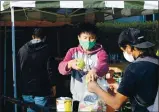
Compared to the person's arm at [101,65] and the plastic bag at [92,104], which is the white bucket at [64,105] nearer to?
the plastic bag at [92,104]

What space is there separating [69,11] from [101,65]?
3.80 metres

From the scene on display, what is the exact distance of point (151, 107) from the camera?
11.3 feet

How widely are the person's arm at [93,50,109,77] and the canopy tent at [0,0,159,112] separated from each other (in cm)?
68

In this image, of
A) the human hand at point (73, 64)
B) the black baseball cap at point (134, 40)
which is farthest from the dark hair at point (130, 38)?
the human hand at point (73, 64)

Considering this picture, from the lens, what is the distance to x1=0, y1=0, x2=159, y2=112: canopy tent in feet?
15.4

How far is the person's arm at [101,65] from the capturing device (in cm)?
421

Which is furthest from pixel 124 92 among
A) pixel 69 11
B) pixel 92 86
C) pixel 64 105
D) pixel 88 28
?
pixel 69 11

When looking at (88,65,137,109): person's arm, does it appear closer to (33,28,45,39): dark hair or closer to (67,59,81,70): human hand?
(67,59,81,70): human hand

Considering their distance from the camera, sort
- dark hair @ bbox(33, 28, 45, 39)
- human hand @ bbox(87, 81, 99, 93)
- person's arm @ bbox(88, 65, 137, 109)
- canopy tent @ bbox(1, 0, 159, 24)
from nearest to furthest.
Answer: person's arm @ bbox(88, 65, 137, 109) → human hand @ bbox(87, 81, 99, 93) → canopy tent @ bbox(1, 0, 159, 24) → dark hair @ bbox(33, 28, 45, 39)

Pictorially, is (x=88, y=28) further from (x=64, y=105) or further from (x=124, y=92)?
(x=124, y=92)

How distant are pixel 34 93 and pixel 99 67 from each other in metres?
1.91

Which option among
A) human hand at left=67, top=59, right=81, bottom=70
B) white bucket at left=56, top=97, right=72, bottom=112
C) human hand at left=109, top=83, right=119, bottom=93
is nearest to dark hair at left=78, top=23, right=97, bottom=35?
human hand at left=67, top=59, right=81, bottom=70

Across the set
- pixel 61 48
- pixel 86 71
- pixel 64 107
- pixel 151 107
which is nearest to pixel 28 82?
pixel 86 71

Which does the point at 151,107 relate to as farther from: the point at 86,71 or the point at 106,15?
the point at 106,15
